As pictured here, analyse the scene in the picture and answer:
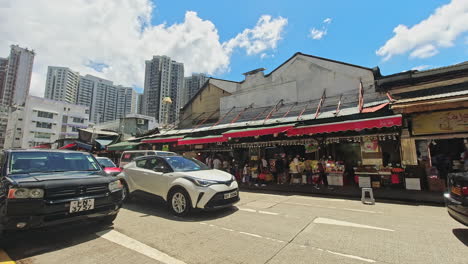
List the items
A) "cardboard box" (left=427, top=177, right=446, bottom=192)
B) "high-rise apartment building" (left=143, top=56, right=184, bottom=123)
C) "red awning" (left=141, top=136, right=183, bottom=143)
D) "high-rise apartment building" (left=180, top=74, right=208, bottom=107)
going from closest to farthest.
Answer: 1. "cardboard box" (left=427, top=177, right=446, bottom=192)
2. "red awning" (left=141, top=136, right=183, bottom=143)
3. "high-rise apartment building" (left=180, top=74, right=208, bottom=107)
4. "high-rise apartment building" (left=143, top=56, right=184, bottom=123)

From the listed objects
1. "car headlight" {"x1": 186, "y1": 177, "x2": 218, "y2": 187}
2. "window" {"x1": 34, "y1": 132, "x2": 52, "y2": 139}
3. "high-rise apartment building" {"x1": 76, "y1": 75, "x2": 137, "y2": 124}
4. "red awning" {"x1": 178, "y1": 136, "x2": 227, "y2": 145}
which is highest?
"high-rise apartment building" {"x1": 76, "y1": 75, "x2": 137, "y2": 124}

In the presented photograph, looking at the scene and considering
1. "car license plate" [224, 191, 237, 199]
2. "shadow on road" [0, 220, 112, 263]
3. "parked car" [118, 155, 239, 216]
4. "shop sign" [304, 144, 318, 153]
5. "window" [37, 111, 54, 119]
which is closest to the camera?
"shadow on road" [0, 220, 112, 263]

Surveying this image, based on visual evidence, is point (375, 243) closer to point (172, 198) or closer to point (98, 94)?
point (172, 198)

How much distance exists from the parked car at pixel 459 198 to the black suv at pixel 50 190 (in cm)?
648

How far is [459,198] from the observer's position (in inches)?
151

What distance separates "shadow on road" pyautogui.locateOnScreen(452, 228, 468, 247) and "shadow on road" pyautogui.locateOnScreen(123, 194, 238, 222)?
4696mm

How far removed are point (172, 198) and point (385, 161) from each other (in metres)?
11.6

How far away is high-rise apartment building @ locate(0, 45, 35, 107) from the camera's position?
84.4m

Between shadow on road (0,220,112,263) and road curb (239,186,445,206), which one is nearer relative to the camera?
shadow on road (0,220,112,263)

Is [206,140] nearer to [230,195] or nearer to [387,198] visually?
[230,195]

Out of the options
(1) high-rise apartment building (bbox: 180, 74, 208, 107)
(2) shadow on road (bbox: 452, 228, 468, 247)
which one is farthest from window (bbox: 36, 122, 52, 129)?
(2) shadow on road (bbox: 452, 228, 468, 247)

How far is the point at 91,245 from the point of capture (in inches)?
147

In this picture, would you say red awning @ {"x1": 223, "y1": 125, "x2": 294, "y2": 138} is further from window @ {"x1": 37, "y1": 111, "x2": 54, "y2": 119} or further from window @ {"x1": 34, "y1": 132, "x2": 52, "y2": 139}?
window @ {"x1": 34, "y1": 132, "x2": 52, "y2": 139}

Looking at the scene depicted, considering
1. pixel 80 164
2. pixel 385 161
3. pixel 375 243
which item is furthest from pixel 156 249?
pixel 385 161
